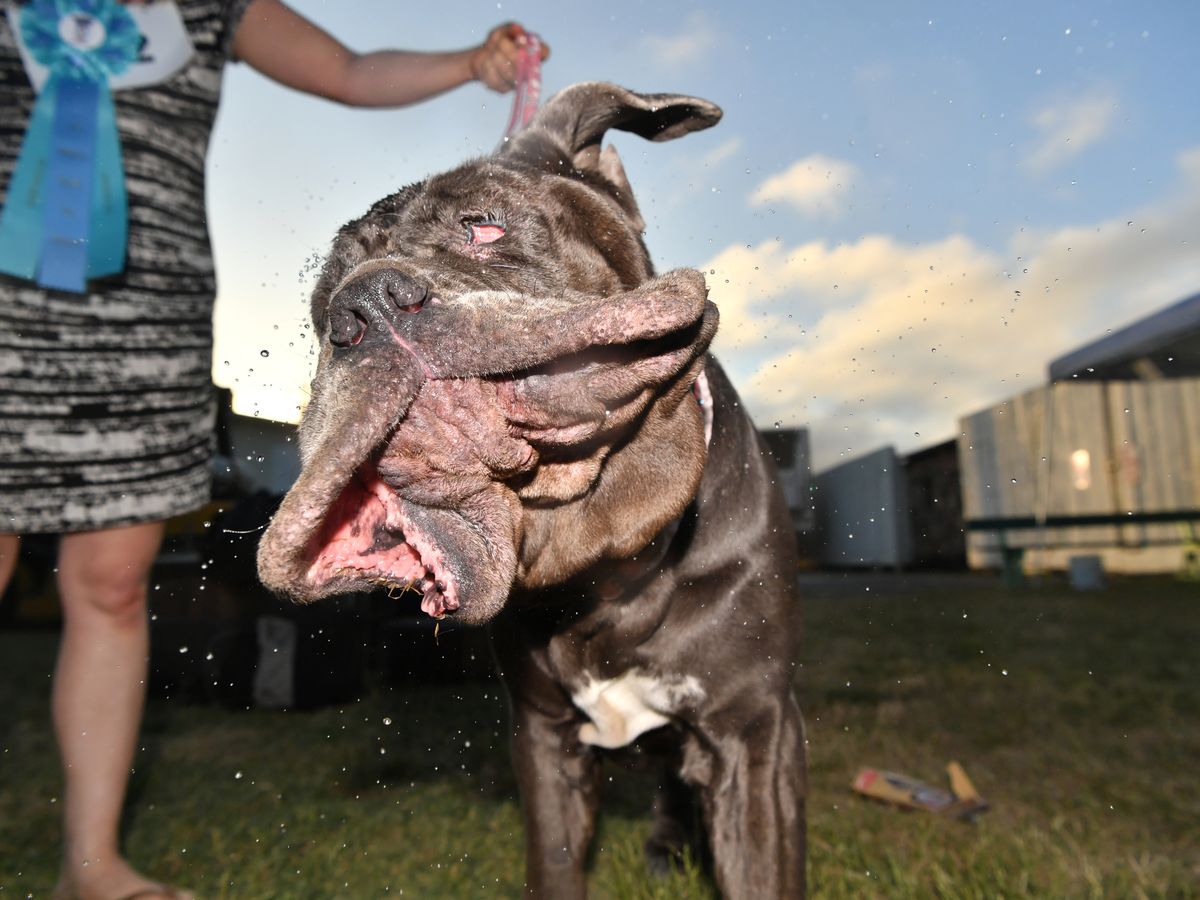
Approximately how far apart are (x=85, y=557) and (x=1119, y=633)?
6.00m

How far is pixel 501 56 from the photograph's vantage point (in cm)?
229

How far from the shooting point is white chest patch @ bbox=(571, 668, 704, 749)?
194 centimetres

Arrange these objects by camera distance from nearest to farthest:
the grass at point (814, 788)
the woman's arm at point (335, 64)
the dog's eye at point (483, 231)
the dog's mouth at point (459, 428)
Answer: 1. the dog's mouth at point (459, 428)
2. the dog's eye at point (483, 231)
3. the woman's arm at point (335, 64)
4. the grass at point (814, 788)

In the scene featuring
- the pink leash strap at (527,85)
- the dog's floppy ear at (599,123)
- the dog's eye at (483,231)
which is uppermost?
the pink leash strap at (527,85)

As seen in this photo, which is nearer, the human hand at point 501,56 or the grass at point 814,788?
the human hand at point 501,56

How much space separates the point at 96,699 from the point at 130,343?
0.80 meters

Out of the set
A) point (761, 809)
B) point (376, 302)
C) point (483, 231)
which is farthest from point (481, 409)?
point (761, 809)

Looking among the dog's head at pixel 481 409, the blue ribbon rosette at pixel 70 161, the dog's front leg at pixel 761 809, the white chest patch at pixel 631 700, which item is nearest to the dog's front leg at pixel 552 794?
the white chest patch at pixel 631 700

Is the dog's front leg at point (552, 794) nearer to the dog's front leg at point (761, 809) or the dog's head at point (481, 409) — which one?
the dog's front leg at point (761, 809)

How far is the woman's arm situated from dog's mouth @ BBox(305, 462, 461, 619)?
1.40 meters

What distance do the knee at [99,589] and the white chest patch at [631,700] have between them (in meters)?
1.07

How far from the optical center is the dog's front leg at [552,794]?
6.86ft

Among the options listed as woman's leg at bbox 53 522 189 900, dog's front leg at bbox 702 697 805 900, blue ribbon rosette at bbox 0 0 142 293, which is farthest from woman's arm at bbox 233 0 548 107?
dog's front leg at bbox 702 697 805 900

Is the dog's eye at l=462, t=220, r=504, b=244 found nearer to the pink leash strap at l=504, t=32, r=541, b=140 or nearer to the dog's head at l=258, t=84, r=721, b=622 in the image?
the dog's head at l=258, t=84, r=721, b=622
